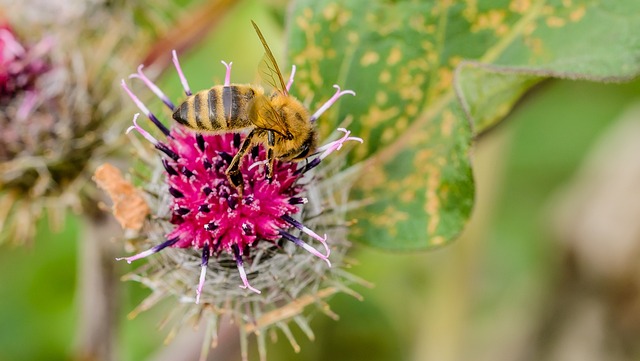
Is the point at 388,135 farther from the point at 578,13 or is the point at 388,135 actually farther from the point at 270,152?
the point at 578,13

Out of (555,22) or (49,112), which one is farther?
(49,112)

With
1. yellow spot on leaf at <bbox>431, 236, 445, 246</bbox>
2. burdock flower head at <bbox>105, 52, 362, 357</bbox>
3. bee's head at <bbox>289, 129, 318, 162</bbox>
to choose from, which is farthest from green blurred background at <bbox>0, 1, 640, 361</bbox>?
bee's head at <bbox>289, 129, 318, 162</bbox>

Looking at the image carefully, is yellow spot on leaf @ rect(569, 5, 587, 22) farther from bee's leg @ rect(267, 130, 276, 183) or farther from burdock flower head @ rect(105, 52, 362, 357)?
bee's leg @ rect(267, 130, 276, 183)

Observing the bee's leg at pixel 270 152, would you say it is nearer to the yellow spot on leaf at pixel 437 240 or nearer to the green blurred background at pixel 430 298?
the yellow spot on leaf at pixel 437 240

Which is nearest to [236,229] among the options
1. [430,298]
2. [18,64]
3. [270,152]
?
[270,152]

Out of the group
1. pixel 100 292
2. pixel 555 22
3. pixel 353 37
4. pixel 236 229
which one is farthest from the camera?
pixel 100 292

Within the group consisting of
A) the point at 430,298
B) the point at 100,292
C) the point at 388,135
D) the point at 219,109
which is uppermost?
the point at 219,109

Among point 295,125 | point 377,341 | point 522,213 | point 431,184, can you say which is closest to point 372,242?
point 431,184

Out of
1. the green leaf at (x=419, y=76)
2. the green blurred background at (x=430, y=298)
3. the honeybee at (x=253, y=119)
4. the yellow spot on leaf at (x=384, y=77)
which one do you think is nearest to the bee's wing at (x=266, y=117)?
the honeybee at (x=253, y=119)
